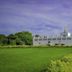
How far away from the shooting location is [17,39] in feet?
212

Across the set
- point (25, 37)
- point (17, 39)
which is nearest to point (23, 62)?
point (17, 39)

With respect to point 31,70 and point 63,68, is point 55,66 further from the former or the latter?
point 31,70

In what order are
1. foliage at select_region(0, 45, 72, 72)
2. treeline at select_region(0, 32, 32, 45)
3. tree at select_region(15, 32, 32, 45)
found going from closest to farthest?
foliage at select_region(0, 45, 72, 72)
treeline at select_region(0, 32, 32, 45)
tree at select_region(15, 32, 32, 45)

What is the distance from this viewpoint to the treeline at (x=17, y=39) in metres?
61.6

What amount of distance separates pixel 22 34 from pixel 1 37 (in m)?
6.33

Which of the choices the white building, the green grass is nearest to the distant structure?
the white building

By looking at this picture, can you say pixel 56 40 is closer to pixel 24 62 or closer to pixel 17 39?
pixel 17 39

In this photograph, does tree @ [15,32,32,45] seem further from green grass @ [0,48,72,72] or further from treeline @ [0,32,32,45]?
green grass @ [0,48,72,72]

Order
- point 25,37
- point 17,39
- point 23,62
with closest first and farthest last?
1. point 23,62
2. point 17,39
3. point 25,37

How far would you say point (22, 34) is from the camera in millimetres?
72938

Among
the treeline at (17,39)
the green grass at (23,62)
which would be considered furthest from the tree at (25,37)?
the green grass at (23,62)

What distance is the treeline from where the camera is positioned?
6162 centimetres

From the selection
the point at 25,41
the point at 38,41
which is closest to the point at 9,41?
the point at 25,41

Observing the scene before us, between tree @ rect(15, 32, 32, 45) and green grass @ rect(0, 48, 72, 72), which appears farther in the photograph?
tree @ rect(15, 32, 32, 45)
